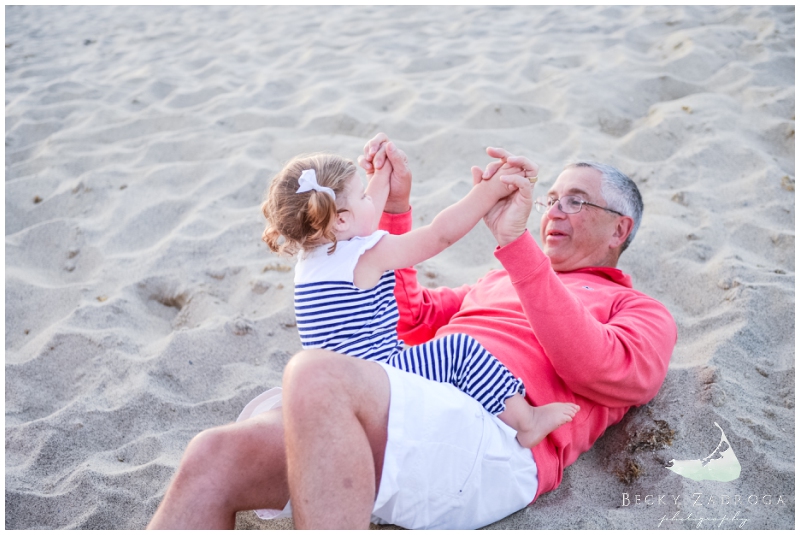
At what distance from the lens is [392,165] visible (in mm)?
2312

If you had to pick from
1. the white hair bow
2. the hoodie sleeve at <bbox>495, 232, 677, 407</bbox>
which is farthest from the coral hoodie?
the white hair bow

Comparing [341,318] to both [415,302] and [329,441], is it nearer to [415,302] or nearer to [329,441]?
[329,441]

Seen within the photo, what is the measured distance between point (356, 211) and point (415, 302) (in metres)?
0.59

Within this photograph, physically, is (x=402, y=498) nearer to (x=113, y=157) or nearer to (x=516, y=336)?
(x=516, y=336)

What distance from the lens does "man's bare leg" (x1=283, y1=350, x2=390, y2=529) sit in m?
1.54

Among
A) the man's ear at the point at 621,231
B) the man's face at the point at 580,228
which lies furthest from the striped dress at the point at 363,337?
the man's ear at the point at 621,231

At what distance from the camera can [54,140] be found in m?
4.61

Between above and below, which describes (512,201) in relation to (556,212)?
above

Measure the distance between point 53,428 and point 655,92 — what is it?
4105 mm

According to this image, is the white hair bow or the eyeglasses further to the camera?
the eyeglasses

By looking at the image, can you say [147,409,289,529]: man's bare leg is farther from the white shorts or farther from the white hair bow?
the white hair bow

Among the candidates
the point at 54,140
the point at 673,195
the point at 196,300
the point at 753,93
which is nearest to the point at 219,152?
the point at 54,140

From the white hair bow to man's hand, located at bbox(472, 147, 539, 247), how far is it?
0.45m

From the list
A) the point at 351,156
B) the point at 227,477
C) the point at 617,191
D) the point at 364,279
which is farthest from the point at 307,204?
the point at 351,156
